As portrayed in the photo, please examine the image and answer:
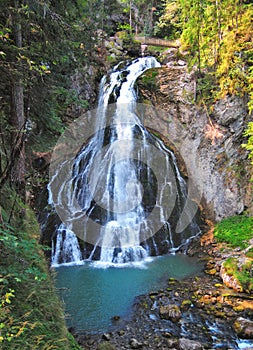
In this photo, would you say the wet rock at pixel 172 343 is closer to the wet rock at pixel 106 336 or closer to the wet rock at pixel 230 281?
the wet rock at pixel 106 336

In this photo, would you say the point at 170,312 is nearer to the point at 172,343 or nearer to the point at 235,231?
the point at 172,343

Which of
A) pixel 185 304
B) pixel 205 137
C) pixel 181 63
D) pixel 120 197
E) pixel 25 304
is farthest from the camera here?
pixel 181 63

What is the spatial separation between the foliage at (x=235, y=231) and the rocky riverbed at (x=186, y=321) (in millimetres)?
2518

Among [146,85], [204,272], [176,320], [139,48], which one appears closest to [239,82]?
[146,85]

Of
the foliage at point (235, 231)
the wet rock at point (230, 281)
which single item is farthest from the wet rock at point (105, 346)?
the foliage at point (235, 231)

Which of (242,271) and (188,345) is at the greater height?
(242,271)

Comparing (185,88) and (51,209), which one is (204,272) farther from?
(185,88)

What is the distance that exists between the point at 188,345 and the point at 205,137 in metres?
10.1

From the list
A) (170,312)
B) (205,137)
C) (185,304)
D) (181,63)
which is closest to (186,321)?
(170,312)

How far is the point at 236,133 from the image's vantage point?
12172 millimetres

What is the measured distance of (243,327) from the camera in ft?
19.1

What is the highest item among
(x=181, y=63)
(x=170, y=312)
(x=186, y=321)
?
(x=181, y=63)

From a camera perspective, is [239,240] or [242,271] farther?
[239,240]

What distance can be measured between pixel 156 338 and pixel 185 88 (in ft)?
41.4
